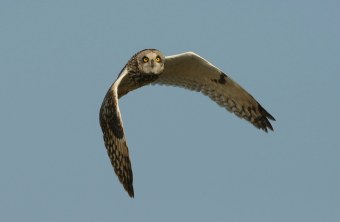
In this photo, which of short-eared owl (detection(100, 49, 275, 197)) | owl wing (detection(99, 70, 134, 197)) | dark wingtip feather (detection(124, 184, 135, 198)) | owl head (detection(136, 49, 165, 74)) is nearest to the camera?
dark wingtip feather (detection(124, 184, 135, 198))

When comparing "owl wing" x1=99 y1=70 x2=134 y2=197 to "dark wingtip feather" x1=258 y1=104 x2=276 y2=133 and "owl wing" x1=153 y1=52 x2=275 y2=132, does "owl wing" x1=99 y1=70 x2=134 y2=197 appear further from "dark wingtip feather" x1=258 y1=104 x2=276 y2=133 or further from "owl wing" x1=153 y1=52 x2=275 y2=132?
"dark wingtip feather" x1=258 y1=104 x2=276 y2=133

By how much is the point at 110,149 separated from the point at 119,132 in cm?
55

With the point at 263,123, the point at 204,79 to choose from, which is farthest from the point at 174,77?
the point at 263,123

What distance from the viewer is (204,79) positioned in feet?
52.9

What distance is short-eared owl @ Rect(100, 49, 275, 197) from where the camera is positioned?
1358 cm

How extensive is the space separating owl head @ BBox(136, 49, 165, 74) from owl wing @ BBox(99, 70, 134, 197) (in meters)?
0.98

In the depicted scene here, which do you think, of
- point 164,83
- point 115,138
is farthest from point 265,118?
point 115,138

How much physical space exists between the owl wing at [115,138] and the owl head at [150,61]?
0.98 meters

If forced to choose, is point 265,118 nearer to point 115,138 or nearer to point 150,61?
point 150,61

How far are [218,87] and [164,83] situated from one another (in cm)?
96

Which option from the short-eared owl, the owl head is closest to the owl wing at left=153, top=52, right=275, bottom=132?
the short-eared owl

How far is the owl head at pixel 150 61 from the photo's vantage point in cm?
1495

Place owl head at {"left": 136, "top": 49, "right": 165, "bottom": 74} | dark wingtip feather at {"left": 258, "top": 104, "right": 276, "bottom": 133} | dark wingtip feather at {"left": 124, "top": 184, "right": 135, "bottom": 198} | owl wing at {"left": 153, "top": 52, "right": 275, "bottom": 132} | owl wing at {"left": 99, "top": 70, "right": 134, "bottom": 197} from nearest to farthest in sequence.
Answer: dark wingtip feather at {"left": 124, "top": 184, "right": 135, "bottom": 198}, owl wing at {"left": 99, "top": 70, "right": 134, "bottom": 197}, owl head at {"left": 136, "top": 49, "right": 165, "bottom": 74}, owl wing at {"left": 153, "top": 52, "right": 275, "bottom": 132}, dark wingtip feather at {"left": 258, "top": 104, "right": 276, "bottom": 133}

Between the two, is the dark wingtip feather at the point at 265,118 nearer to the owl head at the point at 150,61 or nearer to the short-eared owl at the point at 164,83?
the short-eared owl at the point at 164,83
